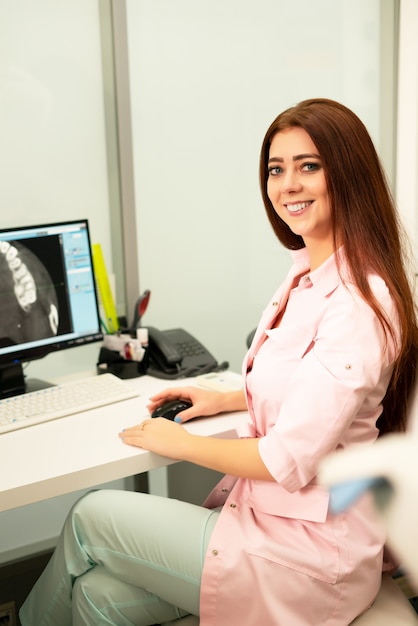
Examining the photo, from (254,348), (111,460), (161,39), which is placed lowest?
(111,460)

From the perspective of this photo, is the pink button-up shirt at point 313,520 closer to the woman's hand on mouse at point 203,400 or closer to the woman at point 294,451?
the woman at point 294,451

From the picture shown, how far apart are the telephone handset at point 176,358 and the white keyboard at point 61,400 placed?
159 mm

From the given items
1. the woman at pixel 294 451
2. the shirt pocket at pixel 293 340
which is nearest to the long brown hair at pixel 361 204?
the woman at pixel 294 451

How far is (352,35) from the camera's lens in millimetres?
2684

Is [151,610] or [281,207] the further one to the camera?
[281,207]

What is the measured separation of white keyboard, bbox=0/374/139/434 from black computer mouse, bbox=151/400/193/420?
18 cm

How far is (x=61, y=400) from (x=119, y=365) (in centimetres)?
27

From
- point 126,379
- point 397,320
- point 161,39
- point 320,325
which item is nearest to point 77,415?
point 126,379

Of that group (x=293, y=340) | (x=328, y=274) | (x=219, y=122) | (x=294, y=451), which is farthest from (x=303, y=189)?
(x=219, y=122)

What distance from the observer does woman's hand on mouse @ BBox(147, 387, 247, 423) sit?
65.5 inches

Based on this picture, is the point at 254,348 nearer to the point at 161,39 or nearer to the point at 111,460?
the point at 111,460

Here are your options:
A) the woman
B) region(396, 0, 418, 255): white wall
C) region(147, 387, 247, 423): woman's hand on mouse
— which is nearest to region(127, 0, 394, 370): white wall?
region(396, 0, 418, 255): white wall

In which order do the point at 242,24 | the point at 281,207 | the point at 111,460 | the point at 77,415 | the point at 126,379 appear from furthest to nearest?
the point at 242,24 < the point at 126,379 < the point at 77,415 < the point at 281,207 < the point at 111,460

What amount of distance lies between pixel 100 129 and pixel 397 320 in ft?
4.09
